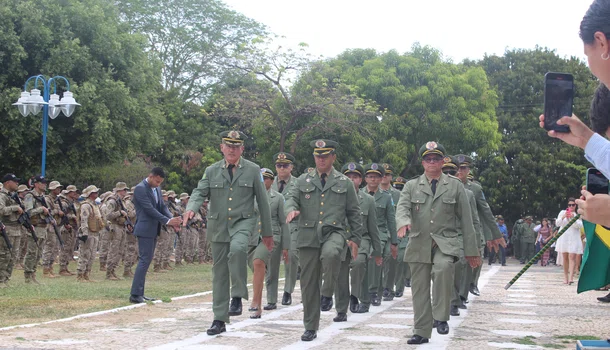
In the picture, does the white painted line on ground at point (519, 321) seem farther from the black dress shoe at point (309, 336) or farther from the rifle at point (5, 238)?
the rifle at point (5, 238)

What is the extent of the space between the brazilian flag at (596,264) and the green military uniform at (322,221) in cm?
479

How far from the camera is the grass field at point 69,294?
1086cm

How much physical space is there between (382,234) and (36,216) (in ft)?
24.0

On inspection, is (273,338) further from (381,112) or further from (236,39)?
(236,39)

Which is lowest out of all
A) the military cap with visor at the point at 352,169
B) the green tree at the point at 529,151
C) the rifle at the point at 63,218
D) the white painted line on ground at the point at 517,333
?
the white painted line on ground at the point at 517,333

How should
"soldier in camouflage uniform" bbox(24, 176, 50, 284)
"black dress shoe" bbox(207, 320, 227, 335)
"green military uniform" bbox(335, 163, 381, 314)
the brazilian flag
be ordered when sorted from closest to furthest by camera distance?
the brazilian flag
"black dress shoe" bbox(207, 320, 227, 335)
"green military uniform" bbox(335, 163, 381, 314)
"soldier in camouflage uniform" bbox(24, 176, 50, 284)

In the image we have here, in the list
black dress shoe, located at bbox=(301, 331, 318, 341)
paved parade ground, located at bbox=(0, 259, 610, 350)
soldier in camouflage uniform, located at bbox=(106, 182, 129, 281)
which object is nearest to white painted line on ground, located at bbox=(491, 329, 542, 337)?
paved parade ground, located at bbox=(0, 259, 610, 350)

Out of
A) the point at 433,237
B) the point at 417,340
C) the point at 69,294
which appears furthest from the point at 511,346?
the point at 69,294

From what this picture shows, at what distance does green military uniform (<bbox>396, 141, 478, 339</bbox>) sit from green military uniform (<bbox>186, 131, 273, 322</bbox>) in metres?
1.62

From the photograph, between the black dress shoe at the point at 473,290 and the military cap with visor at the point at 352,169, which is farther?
the black dress shoe at the point at 473,290

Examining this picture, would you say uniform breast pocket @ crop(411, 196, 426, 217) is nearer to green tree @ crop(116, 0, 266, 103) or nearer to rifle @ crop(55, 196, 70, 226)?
rifle @ crop(55, 196, 70, 226)

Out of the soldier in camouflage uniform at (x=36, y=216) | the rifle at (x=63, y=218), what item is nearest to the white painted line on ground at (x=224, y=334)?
the soldier in camouflage uniform at (x=36, y=216)

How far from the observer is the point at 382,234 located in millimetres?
14297

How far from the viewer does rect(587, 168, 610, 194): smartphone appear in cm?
372
